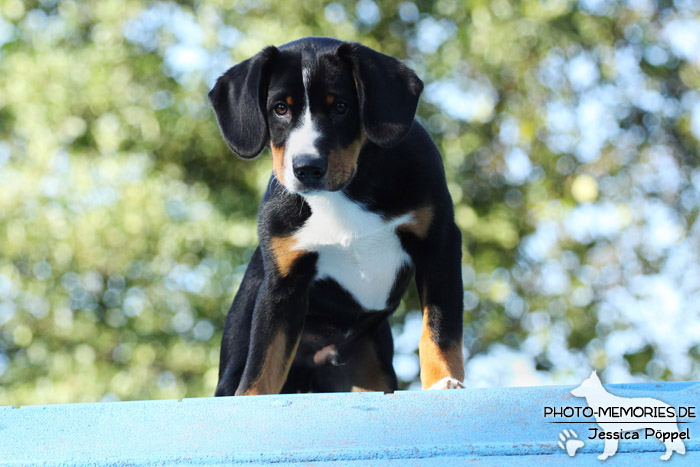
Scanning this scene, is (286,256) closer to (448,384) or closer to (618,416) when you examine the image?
(448,384)

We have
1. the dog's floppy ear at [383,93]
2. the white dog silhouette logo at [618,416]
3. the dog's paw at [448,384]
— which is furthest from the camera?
the dog's floppy ear at [383,93]

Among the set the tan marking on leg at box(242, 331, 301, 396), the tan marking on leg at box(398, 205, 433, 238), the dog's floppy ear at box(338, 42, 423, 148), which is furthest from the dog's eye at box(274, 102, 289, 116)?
the tan marking on leg at box(242, 331, 301, 396)

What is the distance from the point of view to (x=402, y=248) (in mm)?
2742

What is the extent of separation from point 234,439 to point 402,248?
103cm

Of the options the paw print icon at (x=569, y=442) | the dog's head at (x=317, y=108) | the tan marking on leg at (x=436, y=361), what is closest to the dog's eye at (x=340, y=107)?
the dog's head at (x=317, y=108)

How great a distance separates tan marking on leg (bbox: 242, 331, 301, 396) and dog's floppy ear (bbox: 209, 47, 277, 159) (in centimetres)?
61

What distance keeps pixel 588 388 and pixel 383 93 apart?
113 cm

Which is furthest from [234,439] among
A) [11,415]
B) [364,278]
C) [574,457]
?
[364,278]

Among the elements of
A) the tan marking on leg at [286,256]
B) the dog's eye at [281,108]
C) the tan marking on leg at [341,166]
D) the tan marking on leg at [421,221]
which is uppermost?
the dog's eye at [281,108]

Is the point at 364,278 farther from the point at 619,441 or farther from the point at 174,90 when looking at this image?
the point at 174,90

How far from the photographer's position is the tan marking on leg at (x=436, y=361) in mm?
2588

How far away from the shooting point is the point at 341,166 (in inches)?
101

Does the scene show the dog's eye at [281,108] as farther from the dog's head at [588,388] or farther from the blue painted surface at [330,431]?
the dog's head at [588,388]

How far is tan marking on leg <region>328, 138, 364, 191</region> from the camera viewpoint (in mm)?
2543
